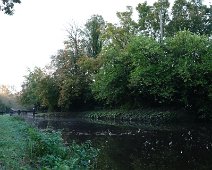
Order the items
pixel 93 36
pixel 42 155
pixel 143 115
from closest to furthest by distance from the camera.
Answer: pixel 42 155, pixel 143 115, pixel 93 36

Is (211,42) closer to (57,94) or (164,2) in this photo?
(164,2)

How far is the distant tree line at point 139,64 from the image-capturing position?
39.1 metres

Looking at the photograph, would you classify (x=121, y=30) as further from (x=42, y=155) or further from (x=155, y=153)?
(x=42, y=155)

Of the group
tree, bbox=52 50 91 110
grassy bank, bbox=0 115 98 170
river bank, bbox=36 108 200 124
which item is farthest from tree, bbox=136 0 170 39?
grassy bank, bbox=0 115 98 170

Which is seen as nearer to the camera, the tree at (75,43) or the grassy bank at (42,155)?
the grassy bank at (42,155)

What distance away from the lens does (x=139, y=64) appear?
41.6 meters

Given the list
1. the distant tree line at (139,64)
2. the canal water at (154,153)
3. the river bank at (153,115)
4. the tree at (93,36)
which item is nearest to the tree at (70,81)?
the distant tree line at (139,64)

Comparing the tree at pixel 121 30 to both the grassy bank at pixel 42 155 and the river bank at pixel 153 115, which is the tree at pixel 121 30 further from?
the grassy bank at pixel 42 155

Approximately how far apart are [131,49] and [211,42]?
8.78m

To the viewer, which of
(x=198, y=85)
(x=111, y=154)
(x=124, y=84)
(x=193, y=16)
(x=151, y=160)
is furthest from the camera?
(x=193, y=16)

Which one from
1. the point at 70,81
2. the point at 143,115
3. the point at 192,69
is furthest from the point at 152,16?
the point at 192,69

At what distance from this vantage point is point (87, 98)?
193ft

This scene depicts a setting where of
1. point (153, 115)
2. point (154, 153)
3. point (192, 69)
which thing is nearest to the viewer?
point (154, 153)

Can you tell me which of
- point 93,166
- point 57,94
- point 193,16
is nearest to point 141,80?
point 193,16
